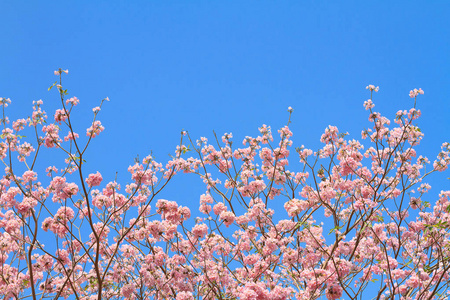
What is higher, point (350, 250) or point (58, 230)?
point (58, 230)

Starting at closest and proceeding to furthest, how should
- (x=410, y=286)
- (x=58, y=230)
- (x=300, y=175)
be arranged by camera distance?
(x=410, y=286), (x=58, y=230), (x=300, y=175)

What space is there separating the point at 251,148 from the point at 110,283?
4028mm

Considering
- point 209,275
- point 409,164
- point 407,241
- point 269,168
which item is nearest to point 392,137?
point 409,164

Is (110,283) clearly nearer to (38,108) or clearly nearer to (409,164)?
(38,108)

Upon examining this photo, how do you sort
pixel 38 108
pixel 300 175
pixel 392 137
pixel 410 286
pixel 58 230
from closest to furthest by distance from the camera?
pixel 410 286 → pixel 58 230 → pixel 38 108 → pixel 392 137 → pixel 300 175

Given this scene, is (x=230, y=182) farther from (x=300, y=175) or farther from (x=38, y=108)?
(x=38, y=108)

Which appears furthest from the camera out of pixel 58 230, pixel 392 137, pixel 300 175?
pixel 300 175

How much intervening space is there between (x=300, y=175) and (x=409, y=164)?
83.8 inches

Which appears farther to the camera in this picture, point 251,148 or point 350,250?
point 251,148

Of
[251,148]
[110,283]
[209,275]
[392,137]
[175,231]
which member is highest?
[251,148]

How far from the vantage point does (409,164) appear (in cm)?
796

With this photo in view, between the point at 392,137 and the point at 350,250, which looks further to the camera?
the point at 392,137

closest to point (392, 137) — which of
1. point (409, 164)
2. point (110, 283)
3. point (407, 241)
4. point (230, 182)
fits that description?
point (409, 164)

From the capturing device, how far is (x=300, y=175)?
9.11 meters
